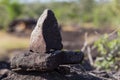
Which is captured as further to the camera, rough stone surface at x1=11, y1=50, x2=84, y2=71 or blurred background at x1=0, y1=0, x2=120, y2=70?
blurred background at x1=0, y1=0, x2=120, y2=70

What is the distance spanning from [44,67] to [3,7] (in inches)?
1442

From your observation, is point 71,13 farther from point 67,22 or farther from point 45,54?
point 45,54

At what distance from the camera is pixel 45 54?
14.3 ft

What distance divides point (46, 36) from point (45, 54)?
0.34 meters

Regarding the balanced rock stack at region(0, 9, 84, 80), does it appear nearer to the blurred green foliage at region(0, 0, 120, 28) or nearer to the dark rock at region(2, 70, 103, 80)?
the dark rock at region(2, 70, 103, 80)

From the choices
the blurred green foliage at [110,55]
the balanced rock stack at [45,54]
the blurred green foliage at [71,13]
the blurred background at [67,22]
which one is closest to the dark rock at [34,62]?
the balanced rock stack at [45,54]

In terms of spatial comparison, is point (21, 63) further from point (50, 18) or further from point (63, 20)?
point (63, 20)

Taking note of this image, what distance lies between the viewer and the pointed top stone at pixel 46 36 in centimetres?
457

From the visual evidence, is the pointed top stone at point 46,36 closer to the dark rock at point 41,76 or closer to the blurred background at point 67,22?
the dark rock at point 41,76

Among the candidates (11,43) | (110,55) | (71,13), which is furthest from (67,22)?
(110,55)

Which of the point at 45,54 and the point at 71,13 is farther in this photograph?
the point at 71,13

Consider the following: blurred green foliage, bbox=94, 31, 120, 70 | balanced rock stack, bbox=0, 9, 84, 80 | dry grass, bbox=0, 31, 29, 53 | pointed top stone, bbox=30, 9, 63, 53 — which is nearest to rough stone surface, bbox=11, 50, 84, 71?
balanced rock stack, bbox=0, 9, 84, 80

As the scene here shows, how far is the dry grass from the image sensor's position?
26.5 metres

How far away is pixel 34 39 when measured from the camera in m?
4.63
